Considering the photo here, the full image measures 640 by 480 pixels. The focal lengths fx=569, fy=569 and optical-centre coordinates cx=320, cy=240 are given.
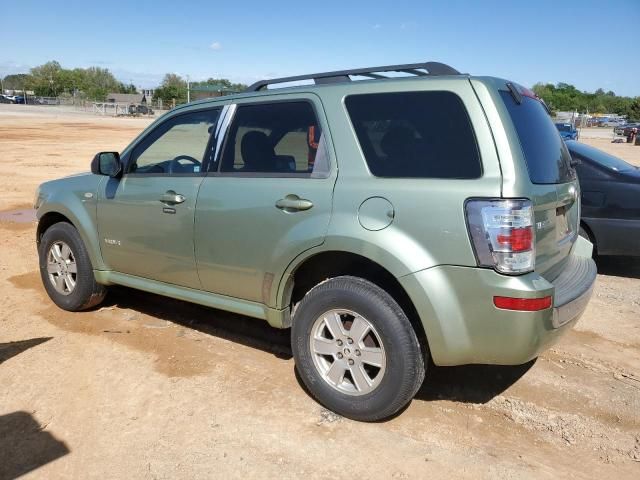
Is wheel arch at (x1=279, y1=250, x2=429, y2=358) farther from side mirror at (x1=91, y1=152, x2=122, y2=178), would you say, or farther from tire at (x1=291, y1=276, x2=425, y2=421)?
side mirror at (x1=91, y1=152, x2=122, y2=178)

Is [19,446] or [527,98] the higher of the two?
[527,98]

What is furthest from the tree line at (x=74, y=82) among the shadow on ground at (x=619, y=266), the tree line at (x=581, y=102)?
the shadow on ground at (x=619, y=266)

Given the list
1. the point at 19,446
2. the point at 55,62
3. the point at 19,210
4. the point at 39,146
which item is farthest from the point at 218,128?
the point at 55,62

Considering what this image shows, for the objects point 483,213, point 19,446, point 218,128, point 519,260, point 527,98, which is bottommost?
point 19,446

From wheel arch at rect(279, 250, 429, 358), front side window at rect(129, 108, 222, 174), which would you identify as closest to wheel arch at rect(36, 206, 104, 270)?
front side window at rect(129, 108, 222, 174)

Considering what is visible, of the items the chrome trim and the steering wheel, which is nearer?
the chrome trim

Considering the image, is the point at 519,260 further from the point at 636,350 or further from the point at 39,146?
the point at 39,146

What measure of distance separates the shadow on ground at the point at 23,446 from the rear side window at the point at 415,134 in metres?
2.30

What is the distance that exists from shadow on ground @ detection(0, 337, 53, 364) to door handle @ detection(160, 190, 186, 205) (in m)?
1.51

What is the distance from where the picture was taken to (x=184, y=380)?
382 cm

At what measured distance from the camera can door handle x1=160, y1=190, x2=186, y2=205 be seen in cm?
401

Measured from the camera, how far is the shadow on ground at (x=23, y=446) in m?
2.87

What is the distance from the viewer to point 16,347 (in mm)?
4297

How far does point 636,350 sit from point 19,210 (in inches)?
368
